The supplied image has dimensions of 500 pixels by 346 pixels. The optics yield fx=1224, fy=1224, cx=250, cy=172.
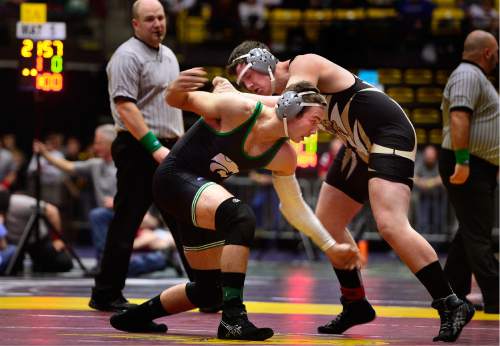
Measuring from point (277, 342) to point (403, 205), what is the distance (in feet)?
3.48

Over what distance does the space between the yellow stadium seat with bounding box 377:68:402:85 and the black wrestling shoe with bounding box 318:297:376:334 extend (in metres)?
12.5

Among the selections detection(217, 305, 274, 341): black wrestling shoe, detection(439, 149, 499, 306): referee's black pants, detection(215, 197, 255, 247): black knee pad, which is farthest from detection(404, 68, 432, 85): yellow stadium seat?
detection(217, 305, 274, 341): black wrestling shoe

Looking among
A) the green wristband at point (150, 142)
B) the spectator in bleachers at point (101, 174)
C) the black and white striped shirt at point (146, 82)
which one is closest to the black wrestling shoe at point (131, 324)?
the green wristband at point (150, 142)

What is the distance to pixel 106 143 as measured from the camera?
12.3 metres

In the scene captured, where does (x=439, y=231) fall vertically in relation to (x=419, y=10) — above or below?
below

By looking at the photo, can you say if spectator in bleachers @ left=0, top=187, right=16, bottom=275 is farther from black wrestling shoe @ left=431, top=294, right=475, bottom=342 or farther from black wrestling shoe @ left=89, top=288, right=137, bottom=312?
black wrestling shoe @ left=431, top=294, right=475, bottom=342

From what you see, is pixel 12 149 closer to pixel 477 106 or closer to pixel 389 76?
pixel 389 76

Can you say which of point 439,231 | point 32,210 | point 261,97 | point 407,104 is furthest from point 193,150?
point 407,104

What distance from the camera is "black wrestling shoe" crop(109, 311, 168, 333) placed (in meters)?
6.49

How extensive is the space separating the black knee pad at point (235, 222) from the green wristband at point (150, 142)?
1800 mm

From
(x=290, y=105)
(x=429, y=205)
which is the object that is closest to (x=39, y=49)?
(x=290, y=105)

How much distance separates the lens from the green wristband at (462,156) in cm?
809

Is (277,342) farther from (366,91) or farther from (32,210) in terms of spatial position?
(32,210)

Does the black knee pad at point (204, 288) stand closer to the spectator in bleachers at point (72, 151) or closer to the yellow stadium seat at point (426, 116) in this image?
the spectator in bleachers at point (72, 151)
